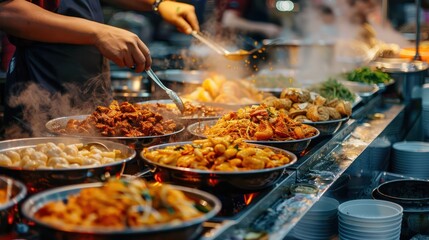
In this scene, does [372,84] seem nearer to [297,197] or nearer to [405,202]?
[405,202]

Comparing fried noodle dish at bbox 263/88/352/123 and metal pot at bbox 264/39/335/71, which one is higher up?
metal pot at bbox 264/39/335/71

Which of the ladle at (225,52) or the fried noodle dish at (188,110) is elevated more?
the ladle at (225,52)

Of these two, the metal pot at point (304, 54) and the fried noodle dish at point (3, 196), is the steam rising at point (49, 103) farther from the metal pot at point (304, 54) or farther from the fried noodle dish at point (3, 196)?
the metal pot at point (304, 54)

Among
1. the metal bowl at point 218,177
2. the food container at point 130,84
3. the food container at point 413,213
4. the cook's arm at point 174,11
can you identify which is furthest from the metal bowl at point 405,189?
the food container at point 130,84

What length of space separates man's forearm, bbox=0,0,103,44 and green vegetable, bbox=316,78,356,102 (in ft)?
6.27

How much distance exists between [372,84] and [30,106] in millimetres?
2876

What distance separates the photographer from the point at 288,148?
2.68 metres

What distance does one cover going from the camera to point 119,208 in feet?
5.05

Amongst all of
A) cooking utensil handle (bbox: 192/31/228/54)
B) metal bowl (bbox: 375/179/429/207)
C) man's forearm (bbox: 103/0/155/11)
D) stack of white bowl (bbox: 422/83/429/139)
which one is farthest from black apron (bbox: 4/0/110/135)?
stack of white bowl (bbox: 422/83/429/139)

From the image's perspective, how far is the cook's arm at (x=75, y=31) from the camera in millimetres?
2785

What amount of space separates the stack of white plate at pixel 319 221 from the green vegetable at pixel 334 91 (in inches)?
53.2

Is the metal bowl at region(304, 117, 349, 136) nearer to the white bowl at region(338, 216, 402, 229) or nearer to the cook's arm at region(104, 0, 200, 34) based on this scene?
the white bowl at region(338, 216, 402, 229)

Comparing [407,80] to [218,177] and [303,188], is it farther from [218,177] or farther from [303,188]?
[218,177]

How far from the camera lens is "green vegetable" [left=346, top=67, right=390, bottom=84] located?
508cm
